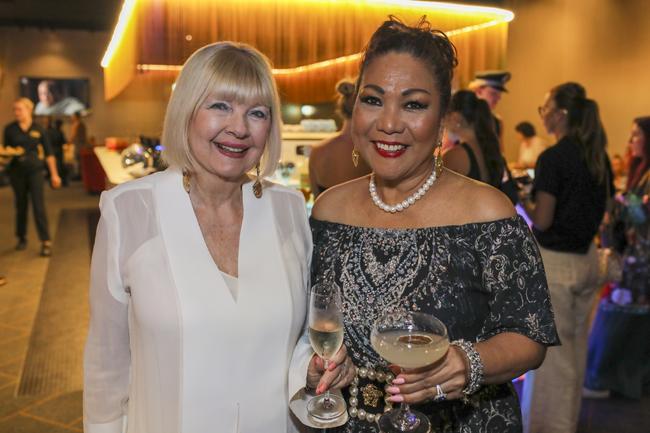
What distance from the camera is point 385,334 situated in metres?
1.38

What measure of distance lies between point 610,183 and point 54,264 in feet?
19.8

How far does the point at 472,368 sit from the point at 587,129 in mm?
2289

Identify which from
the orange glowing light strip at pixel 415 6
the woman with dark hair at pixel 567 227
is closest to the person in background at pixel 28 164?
the orange glowing light strip at pixel 415 6

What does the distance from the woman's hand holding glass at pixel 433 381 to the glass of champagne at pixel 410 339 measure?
0.03m

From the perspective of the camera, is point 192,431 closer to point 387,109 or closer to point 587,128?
point 387,109

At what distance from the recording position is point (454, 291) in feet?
5.10

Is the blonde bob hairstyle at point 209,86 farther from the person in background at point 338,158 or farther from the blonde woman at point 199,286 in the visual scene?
the person in background at point 338,158

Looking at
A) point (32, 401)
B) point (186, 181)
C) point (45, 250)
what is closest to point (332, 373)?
point (186, 181)

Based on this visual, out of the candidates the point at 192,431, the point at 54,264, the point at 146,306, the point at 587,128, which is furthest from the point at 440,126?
the point at 54,264

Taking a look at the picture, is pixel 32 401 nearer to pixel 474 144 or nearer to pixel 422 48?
pixel 474 144

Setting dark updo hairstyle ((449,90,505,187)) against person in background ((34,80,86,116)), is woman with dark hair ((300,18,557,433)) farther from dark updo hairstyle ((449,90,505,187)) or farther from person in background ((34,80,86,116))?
person in background ((34,80,86,116))

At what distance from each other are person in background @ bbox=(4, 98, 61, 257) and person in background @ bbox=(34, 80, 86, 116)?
33.8 feet

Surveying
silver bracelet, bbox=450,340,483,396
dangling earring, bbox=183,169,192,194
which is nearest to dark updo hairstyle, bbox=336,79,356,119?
dangling earring, bbox=183,169,192,194

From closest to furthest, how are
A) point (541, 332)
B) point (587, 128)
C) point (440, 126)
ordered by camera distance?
point (541, 332) → point (440, 126) → point (587, 128)
